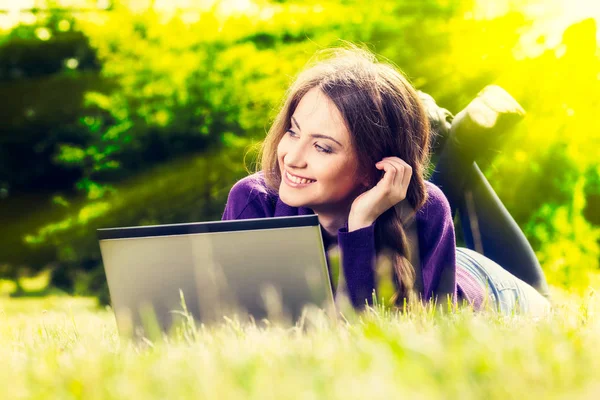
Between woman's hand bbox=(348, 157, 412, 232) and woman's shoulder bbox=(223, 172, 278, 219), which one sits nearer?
woman's hand bbox=(348, 157, 412, 232)

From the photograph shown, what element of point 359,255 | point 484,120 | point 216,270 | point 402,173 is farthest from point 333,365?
point 484,120

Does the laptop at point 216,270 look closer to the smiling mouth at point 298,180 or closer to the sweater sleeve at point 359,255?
the sweater sleeve at point 359,255

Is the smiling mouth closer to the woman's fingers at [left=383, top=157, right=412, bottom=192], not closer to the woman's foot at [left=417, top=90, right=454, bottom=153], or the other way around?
the woman's fingers at [left=383, top=157, right=412, bottom=192]

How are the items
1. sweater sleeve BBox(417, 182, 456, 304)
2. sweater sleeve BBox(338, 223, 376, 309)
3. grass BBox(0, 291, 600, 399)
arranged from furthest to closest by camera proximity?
sweater sleeve BBox(417, 182, 456, 304) → sweater sleeve BBox(338, 223, 376, 309) → grass BBox(0, 291, 600, 399)

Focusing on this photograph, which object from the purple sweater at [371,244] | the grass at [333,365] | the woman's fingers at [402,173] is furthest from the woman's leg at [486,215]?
the grass at [333,365]

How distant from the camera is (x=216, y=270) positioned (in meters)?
1.88

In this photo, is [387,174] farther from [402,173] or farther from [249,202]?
[249,202]

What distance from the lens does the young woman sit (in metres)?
2.56

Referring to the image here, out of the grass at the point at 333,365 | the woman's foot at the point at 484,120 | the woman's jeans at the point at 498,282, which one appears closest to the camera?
the grass at the point at 333,365

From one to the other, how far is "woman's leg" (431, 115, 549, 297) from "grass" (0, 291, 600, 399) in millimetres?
2237

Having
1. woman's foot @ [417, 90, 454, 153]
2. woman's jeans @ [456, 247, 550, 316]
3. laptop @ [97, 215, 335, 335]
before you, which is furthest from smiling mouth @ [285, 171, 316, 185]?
woman's foot @ [417, 90, 454, 153]

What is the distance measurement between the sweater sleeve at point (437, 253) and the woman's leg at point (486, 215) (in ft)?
3.97

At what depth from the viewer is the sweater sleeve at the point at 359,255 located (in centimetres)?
247

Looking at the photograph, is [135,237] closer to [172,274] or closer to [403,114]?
[172,274]
